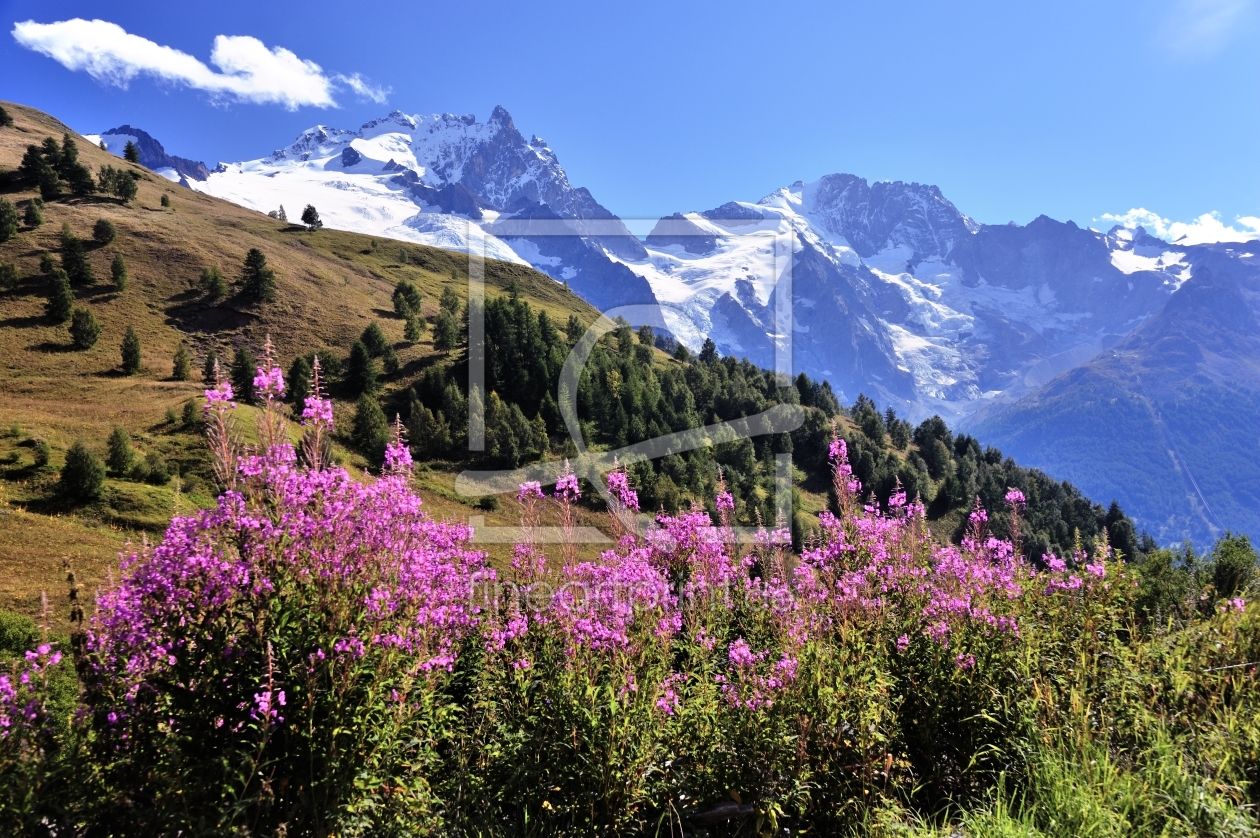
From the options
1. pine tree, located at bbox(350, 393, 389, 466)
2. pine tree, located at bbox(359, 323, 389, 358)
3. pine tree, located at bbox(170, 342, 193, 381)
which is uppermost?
pine tree, located at bbox(359, 323, 389, 358)

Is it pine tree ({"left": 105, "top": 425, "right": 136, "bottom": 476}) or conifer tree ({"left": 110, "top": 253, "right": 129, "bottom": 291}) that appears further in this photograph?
conifer tree ({"left": 110, "top": 253, "right": 129, "bottom": 291})

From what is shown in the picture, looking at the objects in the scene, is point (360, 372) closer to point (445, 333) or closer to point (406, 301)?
point (445, 333)

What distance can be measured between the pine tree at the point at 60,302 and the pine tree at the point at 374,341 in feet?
93.7

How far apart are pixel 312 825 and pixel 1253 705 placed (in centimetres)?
728

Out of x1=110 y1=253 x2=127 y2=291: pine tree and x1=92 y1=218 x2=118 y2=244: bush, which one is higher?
x1=92 y1=218 x2=118 y2=244: bush

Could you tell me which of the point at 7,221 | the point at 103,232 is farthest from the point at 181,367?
the point at 7,221

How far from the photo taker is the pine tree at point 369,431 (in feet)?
204

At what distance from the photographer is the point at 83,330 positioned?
62219mm

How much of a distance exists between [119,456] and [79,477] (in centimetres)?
395

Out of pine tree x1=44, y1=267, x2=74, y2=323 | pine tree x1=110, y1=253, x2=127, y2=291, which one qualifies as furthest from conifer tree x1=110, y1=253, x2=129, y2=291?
pine tree x1=44, y1=267, x2=74, y2=323

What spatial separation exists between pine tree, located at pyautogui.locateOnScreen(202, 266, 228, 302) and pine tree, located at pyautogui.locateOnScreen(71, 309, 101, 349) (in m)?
16.5

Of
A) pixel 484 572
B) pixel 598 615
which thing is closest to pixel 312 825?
pixel 598 615

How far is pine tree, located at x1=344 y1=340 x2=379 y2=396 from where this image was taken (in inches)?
2805

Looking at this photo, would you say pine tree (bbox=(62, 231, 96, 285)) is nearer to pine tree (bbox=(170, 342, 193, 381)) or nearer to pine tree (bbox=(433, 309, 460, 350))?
pine tree (bbox=(170, 342, 193, 381))
